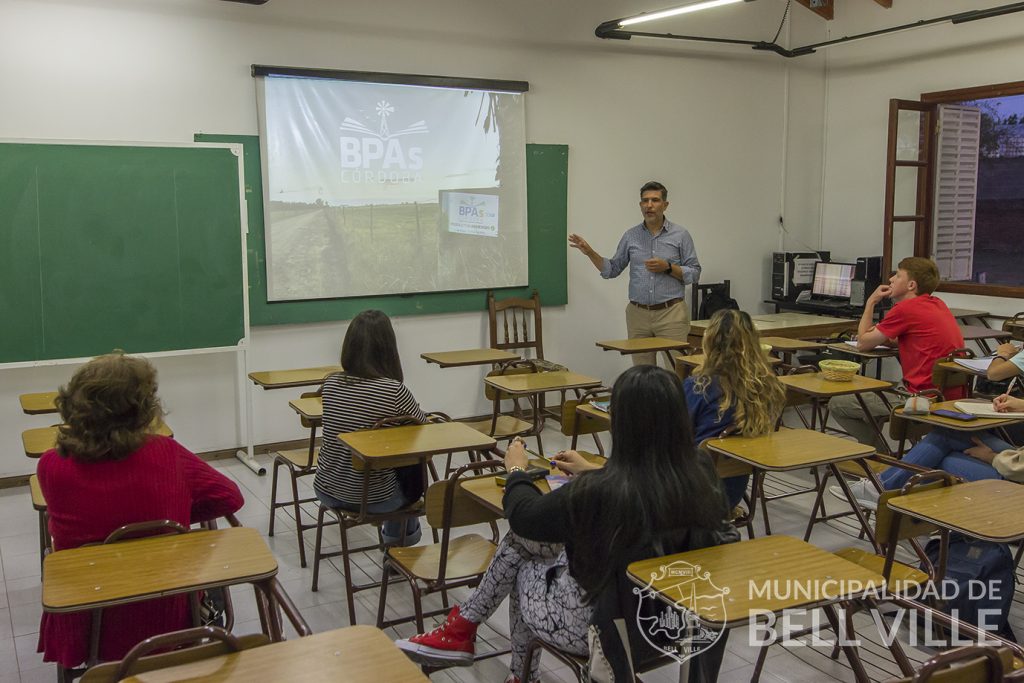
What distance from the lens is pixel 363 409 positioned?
3.39m

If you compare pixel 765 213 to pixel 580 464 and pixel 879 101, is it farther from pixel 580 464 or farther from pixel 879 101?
pixel 580 464

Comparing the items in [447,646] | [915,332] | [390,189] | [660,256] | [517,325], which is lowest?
[447,646]

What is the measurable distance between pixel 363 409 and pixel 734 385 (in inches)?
53.8

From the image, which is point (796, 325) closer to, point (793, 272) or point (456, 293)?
point (793, 272)

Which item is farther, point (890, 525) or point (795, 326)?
point (795, 326)

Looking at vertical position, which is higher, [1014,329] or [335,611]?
[1014,329]

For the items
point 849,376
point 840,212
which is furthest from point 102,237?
point 840,212

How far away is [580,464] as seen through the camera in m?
2.53

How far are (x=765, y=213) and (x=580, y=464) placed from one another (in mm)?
5779

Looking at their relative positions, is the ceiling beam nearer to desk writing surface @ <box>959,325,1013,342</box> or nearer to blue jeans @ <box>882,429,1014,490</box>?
desk writing surface @ <box>959,325,1013,342</box>

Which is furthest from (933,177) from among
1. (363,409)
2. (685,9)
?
(363,409)

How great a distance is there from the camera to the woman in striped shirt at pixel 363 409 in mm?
3330

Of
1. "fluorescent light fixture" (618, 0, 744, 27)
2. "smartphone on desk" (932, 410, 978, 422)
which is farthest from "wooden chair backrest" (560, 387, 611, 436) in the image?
"fluorescent light fixture" (618, 0, 744, 27)

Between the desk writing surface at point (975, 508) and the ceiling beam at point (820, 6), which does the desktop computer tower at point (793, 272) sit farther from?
the desk writing surface at point (975, 508)
